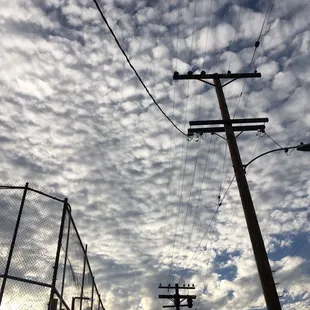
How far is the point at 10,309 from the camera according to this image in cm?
695

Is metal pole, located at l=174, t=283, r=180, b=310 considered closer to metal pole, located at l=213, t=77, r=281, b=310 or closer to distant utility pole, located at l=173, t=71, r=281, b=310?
distant utility pole, located at l=173, t=71, r=281, b=310

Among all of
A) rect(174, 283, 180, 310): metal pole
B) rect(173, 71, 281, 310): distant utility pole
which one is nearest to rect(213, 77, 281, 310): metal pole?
rect(173, 71, 281, 310): distant utility pole

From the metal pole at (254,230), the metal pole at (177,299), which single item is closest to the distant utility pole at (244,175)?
the metal pole at (254,230)

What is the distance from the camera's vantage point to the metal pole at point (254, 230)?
6.57 metres

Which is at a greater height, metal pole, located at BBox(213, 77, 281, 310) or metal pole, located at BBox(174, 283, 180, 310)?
metal pole, located at BBox(174, 283, 180, 310)

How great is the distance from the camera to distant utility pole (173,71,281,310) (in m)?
6.65

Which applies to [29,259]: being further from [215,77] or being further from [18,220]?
[215,77]

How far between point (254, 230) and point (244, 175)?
155cm

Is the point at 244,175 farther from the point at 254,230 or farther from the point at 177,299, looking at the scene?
the point at 177,299

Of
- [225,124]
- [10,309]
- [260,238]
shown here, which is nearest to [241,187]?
[260,238]

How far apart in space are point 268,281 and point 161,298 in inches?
939

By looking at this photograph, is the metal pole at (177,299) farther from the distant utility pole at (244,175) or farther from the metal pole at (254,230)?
the metal pole at (254,230)

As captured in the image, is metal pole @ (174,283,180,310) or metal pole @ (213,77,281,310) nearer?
metal pole @ (213,77,281,310)

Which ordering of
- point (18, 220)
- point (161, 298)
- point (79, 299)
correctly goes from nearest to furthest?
point (18, 220), point (79, 299), point (161, 298)
